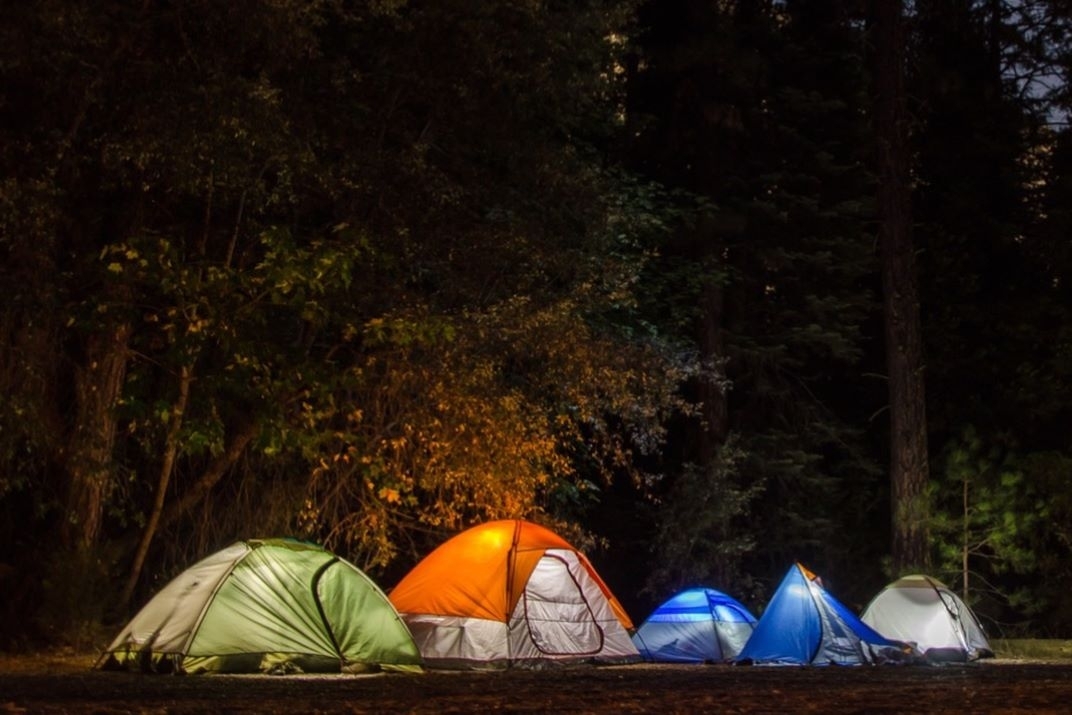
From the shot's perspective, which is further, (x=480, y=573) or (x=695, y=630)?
(x=695, y=630)

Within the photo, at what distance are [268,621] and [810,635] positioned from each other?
19.4 feet

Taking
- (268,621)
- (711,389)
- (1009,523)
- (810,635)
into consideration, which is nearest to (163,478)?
(268,621)

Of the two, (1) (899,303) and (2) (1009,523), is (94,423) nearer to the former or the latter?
(1) (899,303)

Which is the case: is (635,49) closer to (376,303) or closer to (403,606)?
(376,303)

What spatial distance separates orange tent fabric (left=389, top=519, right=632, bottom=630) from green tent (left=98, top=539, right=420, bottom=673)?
1258 millimetres

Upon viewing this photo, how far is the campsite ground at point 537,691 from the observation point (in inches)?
323

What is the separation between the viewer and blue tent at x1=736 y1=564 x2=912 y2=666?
48.3ft

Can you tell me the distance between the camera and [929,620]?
16516 mm

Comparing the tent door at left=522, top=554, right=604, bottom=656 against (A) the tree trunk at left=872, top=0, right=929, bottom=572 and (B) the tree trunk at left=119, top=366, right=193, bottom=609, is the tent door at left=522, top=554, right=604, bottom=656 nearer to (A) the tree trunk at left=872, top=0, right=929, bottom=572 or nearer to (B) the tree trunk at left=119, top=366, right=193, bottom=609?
(B) the tree trunk at left=119, top=366, right=193, bottom=609

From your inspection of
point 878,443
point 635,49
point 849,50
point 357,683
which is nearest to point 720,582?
point 878,443

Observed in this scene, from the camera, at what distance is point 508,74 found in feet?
50.9

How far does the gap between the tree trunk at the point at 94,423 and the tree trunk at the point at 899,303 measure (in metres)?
11.9

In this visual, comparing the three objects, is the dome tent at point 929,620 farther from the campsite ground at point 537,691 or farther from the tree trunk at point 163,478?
the tree trunk at point 163,478

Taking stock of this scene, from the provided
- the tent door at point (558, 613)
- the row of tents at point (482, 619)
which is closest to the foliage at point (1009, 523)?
the row of tents at point (482, 619)
